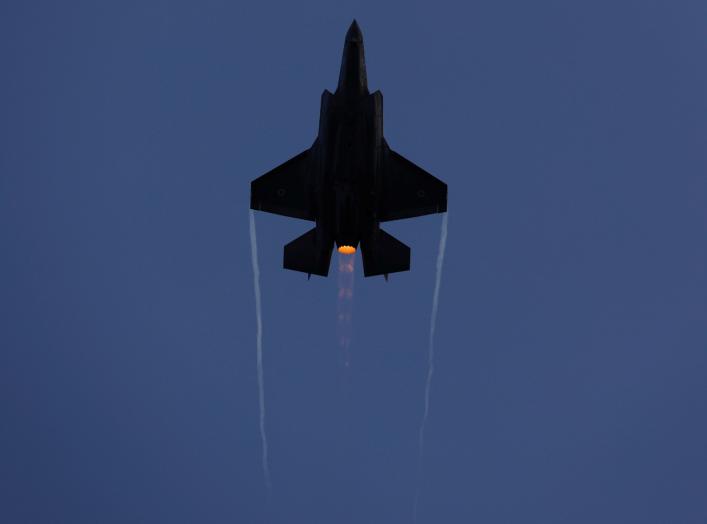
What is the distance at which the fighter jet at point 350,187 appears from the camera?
42844 millimetres

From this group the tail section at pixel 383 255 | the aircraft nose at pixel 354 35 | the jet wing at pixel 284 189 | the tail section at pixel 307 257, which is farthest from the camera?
the jet wing at pixel 284 189

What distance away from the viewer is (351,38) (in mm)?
42750

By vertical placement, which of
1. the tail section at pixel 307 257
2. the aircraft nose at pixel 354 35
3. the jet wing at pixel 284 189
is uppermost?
the aircraft nose at pixel 354 35

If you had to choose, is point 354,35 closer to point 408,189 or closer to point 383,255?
point 408,189

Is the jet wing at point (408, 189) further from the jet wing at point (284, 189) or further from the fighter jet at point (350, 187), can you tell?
the jet wing at point (284, 189)

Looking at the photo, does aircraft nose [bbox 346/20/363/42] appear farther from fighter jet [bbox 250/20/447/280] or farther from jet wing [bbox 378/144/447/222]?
jet wing [bbox 378/144/447/222]

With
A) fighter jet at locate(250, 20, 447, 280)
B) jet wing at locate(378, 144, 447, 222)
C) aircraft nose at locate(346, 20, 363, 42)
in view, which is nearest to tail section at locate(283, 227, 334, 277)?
fighter jet at locate(250, 20, 447, 280)

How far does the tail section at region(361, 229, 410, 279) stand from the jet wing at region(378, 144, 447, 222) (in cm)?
143

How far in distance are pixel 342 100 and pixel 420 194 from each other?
6071mm

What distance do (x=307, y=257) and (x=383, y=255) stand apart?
3511mm

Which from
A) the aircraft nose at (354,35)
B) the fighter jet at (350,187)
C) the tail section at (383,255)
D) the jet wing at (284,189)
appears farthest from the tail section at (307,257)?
the aircraft nose at (354,35)

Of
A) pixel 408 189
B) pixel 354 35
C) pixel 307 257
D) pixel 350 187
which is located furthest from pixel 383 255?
pixel 354 35

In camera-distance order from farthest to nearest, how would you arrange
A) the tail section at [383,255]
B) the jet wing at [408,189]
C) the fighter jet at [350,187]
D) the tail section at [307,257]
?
the tail section at [307,257], the jet wing at [408,189], the tail section at [383,255], the fighter jet at [350,187]

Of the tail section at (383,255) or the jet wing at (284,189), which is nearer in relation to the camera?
the tail section at (383,255)
